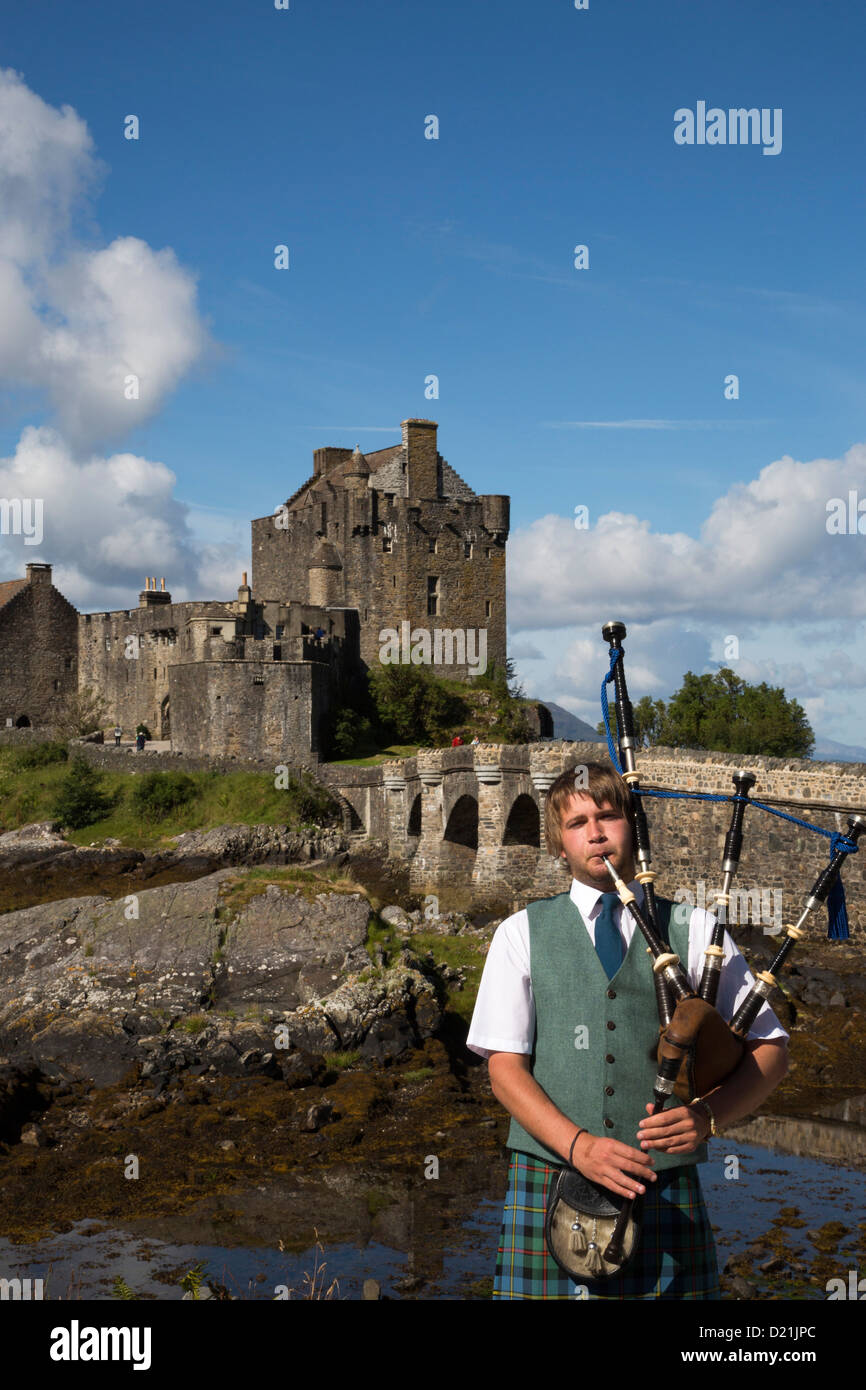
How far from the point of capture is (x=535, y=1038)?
15.4 feet

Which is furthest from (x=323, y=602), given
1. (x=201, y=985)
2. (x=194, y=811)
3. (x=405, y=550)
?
(x=201, y=985)

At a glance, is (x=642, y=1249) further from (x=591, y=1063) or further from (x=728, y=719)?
(x=728, y=719)

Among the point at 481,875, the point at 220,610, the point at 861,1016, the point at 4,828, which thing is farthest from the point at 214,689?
the point at 861,1016

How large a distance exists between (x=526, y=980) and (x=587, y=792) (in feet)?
2.53

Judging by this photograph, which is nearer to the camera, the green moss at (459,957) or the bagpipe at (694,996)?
the bagpipe at (694,996)

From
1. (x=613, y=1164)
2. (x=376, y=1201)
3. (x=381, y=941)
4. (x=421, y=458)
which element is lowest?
(x=376, y=1201)

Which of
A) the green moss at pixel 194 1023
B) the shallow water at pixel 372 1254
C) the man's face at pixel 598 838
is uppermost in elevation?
the man's face at pixel 598 838

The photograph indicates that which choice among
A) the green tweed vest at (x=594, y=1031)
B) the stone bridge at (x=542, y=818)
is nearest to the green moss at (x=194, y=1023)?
the stone bridge at (x=542, y=818)

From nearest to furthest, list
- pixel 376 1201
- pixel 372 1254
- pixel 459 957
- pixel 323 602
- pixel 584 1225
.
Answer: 1. pixel 584 1225
2. pixel 372 1254
3. pixel 376 1201
4. pixel 459 957
5. pixel 323 602

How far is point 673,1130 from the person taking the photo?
13.7 ft

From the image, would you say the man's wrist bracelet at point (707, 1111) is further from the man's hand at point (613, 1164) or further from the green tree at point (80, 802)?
the green tree at point (80, 802)

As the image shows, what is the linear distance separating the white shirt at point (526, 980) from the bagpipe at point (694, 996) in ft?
0.39

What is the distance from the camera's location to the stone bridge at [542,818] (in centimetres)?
2511
